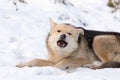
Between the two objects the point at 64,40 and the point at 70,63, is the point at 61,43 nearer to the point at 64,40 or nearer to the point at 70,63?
the point at 64,40

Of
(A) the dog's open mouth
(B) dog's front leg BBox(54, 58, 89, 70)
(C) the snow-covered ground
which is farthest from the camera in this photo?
(A) the dog's open mouth

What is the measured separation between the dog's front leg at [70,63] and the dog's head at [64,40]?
0.52ft

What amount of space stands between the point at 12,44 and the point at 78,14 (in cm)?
374

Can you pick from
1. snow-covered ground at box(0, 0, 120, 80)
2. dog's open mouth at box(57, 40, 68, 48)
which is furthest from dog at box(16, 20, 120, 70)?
snow-covered ground at box(0, 0, 120, 80)

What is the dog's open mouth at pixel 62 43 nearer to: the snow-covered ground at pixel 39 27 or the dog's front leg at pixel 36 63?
the dog's front leg at pixel 36 63

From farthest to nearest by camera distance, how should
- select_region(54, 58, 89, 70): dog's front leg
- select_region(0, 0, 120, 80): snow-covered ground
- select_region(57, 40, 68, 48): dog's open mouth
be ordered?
select_region(57, 40, 68, 48): dog's open mouth → select_region(54, 58, 89, 70): dog's front leg → select_region(0, 0, 120, 80): snow-covered ground

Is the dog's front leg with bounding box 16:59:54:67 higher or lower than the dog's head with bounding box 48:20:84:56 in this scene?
lower

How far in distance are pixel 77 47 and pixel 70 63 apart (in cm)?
42

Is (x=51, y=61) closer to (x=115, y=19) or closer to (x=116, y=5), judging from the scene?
(x=115, y=19)

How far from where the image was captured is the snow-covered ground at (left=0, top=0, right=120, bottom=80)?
7.62 metres

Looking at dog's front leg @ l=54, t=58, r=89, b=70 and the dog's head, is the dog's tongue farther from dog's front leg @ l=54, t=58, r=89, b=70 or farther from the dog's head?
dog's front leg @ l=54, t=58, r=89, b=70

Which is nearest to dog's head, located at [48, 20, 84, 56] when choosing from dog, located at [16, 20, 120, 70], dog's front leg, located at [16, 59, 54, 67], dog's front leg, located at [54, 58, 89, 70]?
dog, located at [16, 20, 120, 70]

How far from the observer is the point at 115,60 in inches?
364

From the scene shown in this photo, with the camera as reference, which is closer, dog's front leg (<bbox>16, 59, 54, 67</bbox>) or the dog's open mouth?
dog's front leg (<bbox>16, 59, 54, 67</bbox>)
